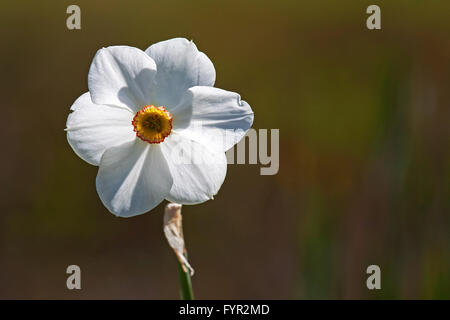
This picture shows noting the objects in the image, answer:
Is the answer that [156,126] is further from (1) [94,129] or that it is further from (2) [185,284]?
(2) [185,284]

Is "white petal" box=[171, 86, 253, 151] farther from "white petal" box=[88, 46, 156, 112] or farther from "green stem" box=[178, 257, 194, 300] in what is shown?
"green stem" box=[178, 257, 194, 300]

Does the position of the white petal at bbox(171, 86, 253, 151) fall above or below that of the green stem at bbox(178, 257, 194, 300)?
above

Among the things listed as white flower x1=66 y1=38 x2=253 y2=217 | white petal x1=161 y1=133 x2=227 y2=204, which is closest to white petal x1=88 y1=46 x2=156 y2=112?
white flower x1=66 y1=38 x2=253 y2=217

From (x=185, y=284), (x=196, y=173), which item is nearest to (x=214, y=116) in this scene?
(x=196, y=173)

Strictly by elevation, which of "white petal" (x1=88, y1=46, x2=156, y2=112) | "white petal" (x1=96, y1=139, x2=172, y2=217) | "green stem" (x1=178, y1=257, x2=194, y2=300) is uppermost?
"white petal" (x1=88, y1=46, x2=156, y2=112)

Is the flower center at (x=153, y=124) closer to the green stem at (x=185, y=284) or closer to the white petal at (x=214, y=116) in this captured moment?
the white petal at (x=214, y=116)

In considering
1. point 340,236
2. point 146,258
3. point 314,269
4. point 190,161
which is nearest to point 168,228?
point 190,161

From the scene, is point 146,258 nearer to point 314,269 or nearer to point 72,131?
point 314,269
